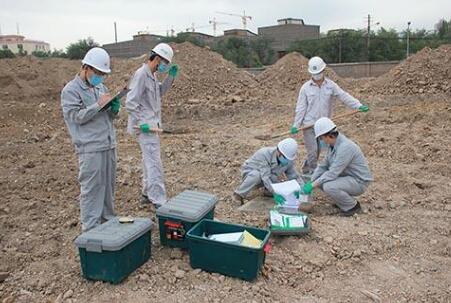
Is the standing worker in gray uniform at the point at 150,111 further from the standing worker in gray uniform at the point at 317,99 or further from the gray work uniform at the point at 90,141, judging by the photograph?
the standing worker in gray uniform at the point at 317,99

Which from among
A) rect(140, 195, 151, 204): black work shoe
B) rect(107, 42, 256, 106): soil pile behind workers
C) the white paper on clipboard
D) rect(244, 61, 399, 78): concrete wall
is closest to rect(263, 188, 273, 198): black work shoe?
the white paper on clipboard

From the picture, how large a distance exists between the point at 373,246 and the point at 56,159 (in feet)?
16.6

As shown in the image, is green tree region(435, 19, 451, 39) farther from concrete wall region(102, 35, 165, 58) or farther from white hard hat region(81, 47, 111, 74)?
white hard hat region(81, 47, 111, 74)

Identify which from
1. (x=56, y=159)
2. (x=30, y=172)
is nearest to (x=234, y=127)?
(x=56, y=159)

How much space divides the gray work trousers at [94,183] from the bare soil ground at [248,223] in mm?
359

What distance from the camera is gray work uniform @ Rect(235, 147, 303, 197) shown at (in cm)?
460

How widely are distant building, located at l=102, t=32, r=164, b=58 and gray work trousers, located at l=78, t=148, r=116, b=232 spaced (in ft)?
104

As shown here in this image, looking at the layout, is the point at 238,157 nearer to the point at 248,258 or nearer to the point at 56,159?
the point at 56,159

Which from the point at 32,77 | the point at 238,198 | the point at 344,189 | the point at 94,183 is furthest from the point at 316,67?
the point at 32,77

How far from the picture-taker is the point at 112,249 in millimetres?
2904

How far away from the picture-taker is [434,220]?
4.41 m

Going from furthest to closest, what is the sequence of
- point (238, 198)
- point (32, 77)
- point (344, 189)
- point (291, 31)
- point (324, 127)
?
point (291, 31) → point (32, 77) → point (238, 198) → point (344, 189) → point (324, 127)

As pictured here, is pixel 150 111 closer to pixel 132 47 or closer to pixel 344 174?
pixel 344 174

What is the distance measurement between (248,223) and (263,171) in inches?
26.3
